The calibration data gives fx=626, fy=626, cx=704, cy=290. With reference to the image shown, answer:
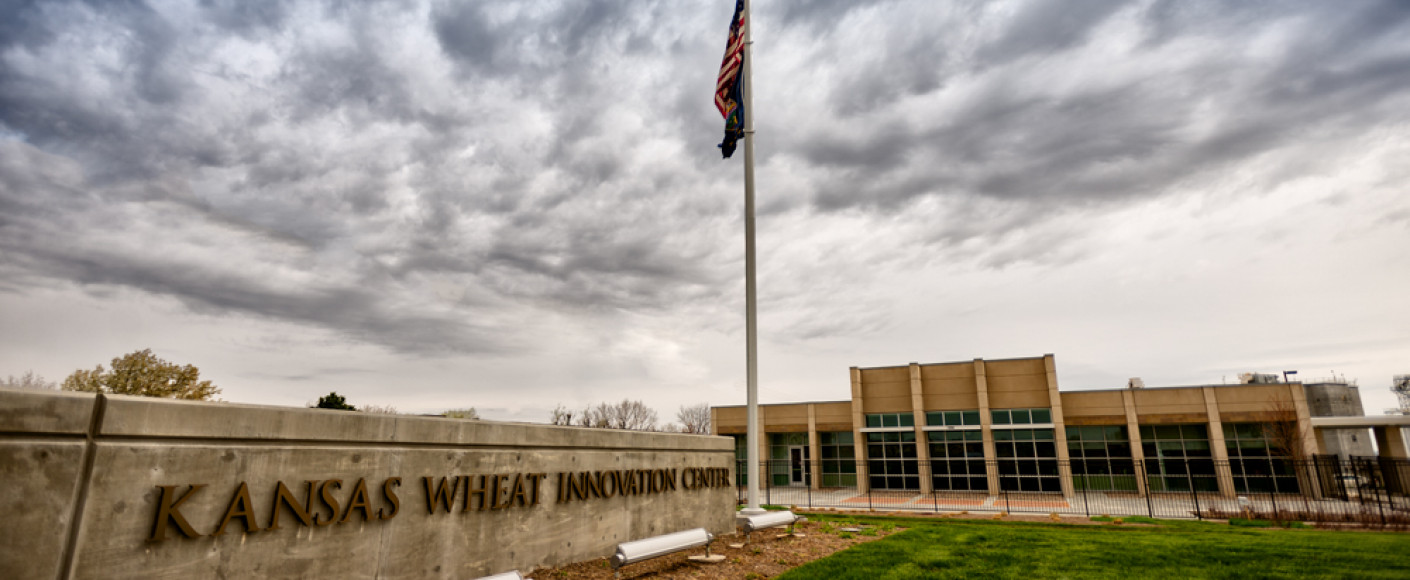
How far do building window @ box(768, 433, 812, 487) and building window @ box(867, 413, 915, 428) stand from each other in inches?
190

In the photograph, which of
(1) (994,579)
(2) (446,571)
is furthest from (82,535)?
(1) (994,579)

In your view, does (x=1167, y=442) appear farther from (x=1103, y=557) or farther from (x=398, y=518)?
(x=398, y=518)

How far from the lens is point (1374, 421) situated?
29.7 metres

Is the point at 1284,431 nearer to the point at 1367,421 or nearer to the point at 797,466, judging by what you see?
the point at 1367,421

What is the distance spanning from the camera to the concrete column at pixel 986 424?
3098cm

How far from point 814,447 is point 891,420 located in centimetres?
483

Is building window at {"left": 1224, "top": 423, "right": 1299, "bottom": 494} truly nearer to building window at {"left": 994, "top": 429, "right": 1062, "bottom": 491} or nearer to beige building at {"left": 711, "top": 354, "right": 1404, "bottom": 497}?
beige building at {"left": 711, "top": 354, "right": 1404, "bottom": 497}

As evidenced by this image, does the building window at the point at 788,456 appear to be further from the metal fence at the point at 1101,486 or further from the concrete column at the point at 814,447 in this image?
the metal fence at the point at 1101,486

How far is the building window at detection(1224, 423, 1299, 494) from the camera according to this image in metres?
29.1

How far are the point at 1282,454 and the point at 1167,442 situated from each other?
441 centimetres

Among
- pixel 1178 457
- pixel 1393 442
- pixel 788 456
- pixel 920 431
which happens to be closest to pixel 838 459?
pixel 788 456

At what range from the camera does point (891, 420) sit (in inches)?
1359

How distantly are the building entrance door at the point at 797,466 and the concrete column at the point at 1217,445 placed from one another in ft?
Answer: 64.7

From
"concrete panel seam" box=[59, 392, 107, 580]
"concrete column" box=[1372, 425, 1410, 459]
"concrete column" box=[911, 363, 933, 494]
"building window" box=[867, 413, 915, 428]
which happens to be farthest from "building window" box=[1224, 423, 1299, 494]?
"concrete panel seam" box=[59, 392, 107, 580]
